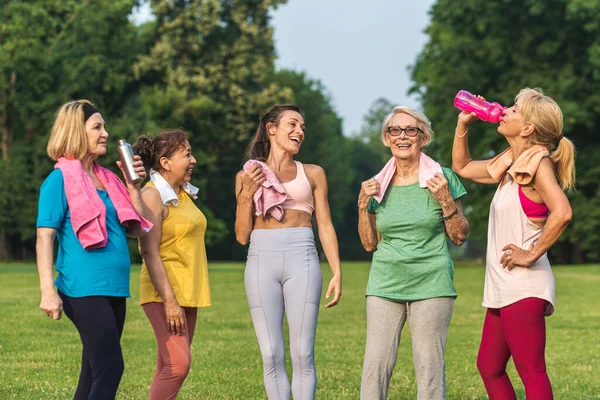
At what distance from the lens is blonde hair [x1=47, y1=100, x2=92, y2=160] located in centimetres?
591

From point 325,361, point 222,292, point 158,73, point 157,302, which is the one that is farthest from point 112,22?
point 157,302

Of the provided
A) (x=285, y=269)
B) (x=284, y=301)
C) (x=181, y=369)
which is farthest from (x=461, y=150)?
(x=181, y=369)

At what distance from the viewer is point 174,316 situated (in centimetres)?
664

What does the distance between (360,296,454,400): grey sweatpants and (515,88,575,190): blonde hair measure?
42.7 inches

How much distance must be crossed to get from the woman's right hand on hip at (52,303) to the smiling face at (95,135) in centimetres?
89

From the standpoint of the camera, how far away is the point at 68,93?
50562 mm

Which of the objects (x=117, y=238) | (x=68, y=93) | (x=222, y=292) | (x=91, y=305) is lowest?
(x=222, y=292)

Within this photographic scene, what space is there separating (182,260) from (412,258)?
5.38ft

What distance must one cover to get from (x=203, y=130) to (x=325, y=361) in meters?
39.0

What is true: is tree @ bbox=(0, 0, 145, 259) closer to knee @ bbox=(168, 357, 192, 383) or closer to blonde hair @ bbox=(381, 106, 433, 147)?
knee @ bbox=(168, 357, 192, 383)

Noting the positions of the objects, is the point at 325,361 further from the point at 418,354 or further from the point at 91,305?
the point at 91,305

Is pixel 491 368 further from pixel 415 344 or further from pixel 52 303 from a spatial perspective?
pixel 52 303

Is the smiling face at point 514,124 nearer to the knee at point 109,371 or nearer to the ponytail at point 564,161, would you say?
the ponytail at point 564,161

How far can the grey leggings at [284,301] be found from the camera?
6.88m
